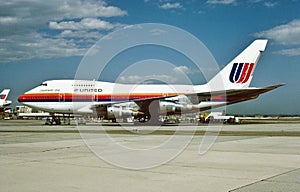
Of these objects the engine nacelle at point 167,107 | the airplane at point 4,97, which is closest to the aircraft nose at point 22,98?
the engine nacelle at point 167,107

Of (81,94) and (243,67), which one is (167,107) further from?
(243,67)

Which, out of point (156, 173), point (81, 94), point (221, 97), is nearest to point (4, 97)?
point (81, 94)

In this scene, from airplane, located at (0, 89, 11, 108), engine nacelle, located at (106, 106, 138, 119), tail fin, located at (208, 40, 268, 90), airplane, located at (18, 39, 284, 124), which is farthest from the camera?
airplane, located at (0, 89, 11, 108)

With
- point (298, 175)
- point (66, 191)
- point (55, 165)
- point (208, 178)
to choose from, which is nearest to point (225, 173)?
point (208, 178)

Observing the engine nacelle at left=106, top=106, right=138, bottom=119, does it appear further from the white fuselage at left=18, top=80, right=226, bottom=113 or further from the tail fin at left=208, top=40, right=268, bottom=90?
the tail fin at left=208, top=40, right=268, bottom=90

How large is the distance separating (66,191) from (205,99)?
36832mm

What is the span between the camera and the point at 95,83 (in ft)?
132

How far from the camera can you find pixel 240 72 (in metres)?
42.9

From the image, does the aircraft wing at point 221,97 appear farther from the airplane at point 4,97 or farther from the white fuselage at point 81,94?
the airplane at point 4,97

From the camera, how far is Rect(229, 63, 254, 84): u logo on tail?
140 ft

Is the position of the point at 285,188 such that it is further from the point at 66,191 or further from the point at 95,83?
the point at 95,83

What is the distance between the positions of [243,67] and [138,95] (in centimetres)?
1248

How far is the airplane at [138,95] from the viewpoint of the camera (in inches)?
1492

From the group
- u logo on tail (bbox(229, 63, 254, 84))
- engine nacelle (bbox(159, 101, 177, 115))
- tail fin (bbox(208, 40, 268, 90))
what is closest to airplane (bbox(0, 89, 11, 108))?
engine nacelle (bbox(159, 101, 177, 115))
